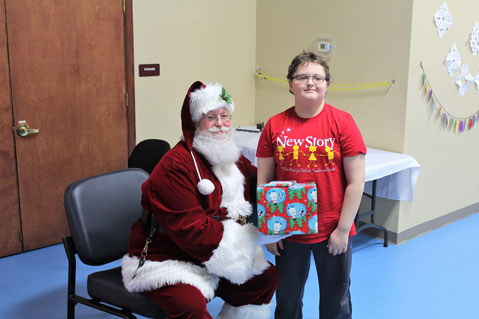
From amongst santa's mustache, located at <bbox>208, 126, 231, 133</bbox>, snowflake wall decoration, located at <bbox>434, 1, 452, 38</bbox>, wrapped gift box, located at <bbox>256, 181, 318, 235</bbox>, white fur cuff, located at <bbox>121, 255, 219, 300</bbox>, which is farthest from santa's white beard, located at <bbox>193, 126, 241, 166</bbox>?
snowflake wall decoration, located at <bbox>434, 1, 452, 38</bbox>

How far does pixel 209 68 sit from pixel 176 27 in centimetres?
48

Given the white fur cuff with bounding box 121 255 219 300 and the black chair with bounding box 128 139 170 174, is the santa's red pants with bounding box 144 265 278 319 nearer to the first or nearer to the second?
the white fur cuff with bounding box 121 255 219 300

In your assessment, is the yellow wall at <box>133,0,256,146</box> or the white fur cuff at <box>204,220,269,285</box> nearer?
the white fur cuff at <box>204,220,269,285</box>

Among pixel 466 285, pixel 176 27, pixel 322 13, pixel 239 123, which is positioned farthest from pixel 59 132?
pixel 466 285

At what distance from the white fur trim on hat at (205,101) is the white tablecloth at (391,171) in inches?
62.0

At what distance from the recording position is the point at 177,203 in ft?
6.12

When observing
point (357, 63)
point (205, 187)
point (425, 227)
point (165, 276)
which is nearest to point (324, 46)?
point (357, 63)

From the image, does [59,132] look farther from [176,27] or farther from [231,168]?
[231,168]

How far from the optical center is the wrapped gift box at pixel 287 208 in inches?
71.3

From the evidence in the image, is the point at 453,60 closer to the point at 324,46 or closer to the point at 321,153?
the point at 324,46

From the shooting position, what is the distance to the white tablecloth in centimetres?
334

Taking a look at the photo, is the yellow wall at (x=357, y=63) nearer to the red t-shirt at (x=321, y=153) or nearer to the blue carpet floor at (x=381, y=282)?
the blue carpet floor at (x=381, y=282)

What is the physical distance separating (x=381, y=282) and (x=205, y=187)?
1674mm

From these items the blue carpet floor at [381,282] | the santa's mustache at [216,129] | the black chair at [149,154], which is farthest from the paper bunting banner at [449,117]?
the santa's mustache at [216,129]
